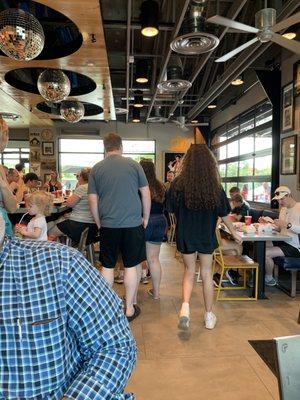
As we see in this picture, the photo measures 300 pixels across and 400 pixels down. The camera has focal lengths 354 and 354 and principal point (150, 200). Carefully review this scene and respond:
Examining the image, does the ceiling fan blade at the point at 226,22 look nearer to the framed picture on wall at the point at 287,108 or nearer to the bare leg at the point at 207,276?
the bare leg at the point at 207,276

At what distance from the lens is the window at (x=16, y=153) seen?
1352cm

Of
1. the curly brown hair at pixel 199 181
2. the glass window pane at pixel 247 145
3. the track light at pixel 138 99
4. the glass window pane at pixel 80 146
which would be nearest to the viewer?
the curly brown hair at pixel 199 181

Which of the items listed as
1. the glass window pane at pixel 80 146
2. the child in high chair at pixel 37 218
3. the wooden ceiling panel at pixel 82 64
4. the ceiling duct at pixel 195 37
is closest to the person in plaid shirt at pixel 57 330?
the child in high chair at pixel 37 218

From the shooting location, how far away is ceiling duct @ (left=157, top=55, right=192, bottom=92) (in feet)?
19.4

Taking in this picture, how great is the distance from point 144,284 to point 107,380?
3.92m

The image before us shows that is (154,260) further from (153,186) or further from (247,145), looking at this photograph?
(247,145)

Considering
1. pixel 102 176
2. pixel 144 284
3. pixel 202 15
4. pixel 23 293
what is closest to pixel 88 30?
pixel 202 15

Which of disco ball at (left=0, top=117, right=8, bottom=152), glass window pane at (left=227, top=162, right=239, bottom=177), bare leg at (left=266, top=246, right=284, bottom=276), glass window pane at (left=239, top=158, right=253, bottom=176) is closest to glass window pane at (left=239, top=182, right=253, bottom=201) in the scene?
glass window pane at (left=239, top=158, right=253, bottom=176)

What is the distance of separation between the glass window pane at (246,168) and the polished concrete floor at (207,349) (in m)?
4.69

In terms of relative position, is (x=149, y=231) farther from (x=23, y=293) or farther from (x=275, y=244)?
(x=23, y=293)

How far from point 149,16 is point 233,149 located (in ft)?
19.7

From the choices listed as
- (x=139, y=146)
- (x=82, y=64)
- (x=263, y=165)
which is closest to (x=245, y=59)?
(x=82, y=64)

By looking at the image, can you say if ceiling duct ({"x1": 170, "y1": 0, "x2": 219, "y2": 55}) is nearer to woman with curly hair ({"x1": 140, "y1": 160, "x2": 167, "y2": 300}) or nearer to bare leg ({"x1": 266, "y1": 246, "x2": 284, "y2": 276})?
woman with curly hair ({"x1": 140, "y1": 160, "x2": 167, "y2": 300})

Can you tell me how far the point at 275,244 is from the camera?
494 cm
